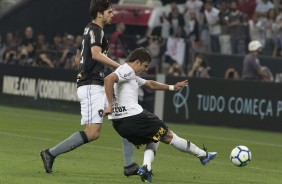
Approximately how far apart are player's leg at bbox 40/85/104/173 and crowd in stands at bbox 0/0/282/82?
1291 centimetres

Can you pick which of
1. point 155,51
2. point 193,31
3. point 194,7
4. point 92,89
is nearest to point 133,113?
point 92,89

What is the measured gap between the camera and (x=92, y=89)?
12.5 meters

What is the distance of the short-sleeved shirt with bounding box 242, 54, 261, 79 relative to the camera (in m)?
23.1

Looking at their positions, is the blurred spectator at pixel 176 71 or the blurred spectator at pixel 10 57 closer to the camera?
the blurred spectator at pixel 176 71

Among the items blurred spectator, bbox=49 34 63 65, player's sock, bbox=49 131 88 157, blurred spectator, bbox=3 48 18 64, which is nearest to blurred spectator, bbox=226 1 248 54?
blurred spectator, bbox=49 34 63 65

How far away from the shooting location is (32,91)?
1080 inches

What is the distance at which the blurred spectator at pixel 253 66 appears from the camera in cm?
2294

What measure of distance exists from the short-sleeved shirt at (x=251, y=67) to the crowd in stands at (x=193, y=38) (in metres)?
2.02

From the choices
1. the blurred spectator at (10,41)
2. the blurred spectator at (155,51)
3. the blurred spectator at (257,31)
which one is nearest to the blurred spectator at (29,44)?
the blurred spectator at (10,41)

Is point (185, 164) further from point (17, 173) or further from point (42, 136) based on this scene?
point (42, 136)

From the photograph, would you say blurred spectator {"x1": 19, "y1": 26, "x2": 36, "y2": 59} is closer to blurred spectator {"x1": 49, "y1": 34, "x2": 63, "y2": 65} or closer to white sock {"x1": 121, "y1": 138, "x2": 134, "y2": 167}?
blurred spectator {"x1": 49, "y1": 34, "x2": 63, "y2": 65}

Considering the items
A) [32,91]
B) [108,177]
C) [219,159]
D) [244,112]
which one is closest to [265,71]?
[244,112]

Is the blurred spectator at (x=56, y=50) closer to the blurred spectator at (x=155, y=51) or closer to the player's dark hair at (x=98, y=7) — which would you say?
the blurred spectator at (x=155, y=51)

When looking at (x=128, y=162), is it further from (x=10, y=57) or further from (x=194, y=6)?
(x=10, y=57)
